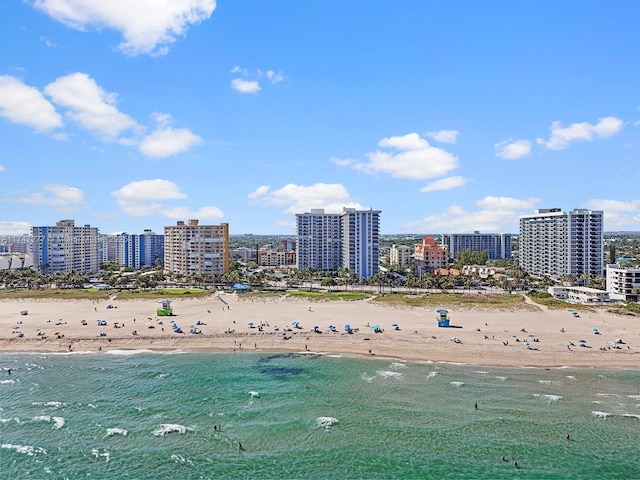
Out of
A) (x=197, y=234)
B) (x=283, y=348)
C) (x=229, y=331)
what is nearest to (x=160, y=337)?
(x=229, y=331)

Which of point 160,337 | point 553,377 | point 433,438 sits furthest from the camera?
point 160,337

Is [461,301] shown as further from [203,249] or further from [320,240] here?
[203,249]

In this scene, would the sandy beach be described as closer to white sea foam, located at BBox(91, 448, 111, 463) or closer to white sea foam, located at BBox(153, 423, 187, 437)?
white sea foam, located at BBox(153, 423, 187, 437)

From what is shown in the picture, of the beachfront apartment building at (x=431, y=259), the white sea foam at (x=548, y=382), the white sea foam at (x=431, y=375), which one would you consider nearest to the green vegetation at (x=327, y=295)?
the white sea foam at (x=431, y=375)

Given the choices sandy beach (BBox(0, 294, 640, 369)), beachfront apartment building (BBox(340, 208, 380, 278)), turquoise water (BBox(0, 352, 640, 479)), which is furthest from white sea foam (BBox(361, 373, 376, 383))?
beachfront apartment building (BBox(340, 208, 380, 278))

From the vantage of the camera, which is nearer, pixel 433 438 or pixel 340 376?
pixel 433 438

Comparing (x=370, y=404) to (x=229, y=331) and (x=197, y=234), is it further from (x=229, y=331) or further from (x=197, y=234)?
(x=197, y=234)

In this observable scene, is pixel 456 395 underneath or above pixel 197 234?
underneath

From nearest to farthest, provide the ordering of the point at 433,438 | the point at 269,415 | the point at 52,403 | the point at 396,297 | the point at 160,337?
1. the point at 433,438
2. the point at 269,415
3. the point at 52,403
4. the point at 160,337
5. the point at 396,297
